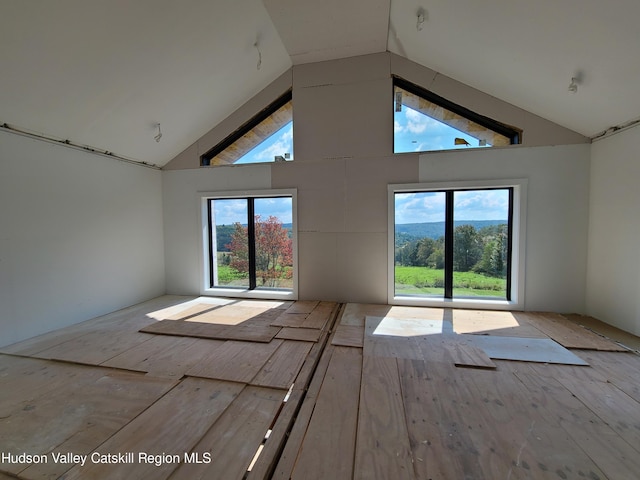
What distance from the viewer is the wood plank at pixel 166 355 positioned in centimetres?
226

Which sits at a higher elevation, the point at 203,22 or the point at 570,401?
the point at 203,22

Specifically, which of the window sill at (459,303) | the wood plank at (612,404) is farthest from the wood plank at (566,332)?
the wood plank at (612,404)

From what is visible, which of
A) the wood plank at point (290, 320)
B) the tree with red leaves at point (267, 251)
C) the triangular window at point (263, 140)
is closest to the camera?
the wood plank at point (290, 320)

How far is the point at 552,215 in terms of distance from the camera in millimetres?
3385

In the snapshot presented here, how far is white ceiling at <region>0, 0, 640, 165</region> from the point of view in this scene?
2133mm

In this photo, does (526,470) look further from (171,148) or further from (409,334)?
(171,148)

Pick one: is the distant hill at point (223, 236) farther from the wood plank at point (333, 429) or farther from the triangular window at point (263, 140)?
the wood plank at point (333, 429)

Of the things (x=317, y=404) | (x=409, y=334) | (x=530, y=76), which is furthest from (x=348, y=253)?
(x=530, y=76)

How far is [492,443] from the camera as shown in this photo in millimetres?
1433

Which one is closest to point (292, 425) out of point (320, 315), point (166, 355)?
point (166, 355)

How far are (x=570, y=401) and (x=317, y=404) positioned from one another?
175cm

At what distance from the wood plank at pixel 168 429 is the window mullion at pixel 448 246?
3.14 m

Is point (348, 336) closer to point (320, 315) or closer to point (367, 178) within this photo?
point (320, 315)

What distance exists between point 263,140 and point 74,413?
3903 mm
